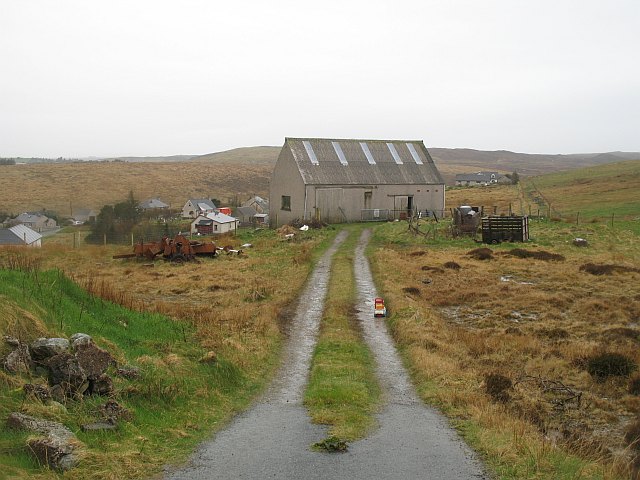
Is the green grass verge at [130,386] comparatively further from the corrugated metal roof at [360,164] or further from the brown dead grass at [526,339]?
the corrugated metal roof at [360,164]

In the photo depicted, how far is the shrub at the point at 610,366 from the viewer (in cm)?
1464

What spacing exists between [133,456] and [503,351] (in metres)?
11.0

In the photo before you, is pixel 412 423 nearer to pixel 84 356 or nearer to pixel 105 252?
pixel 84 356

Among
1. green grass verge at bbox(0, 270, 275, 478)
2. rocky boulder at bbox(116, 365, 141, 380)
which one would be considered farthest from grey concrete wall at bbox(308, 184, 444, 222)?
rocky boulder at bbox(116, 365, 141, 380)

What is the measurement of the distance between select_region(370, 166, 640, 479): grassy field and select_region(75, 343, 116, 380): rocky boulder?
630 centimetres

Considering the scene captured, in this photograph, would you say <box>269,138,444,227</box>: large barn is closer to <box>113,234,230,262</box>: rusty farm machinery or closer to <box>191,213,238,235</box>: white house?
<box>191,213,238,235</box>: white house

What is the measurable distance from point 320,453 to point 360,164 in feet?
150

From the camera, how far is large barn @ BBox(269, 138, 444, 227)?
49.8m

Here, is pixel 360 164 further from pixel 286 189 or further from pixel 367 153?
pixel 286 189

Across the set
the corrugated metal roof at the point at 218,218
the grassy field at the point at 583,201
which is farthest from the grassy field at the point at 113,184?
the grassy field at the point at 583,201

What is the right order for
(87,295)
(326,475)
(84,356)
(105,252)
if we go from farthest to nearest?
1. (105,252)
2. (87,295)
3. (84,356)
4. (326,475)

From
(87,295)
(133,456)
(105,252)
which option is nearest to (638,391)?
(133,456)

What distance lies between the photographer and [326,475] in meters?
8.41

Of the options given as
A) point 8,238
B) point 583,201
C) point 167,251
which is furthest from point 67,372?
point 583,201
